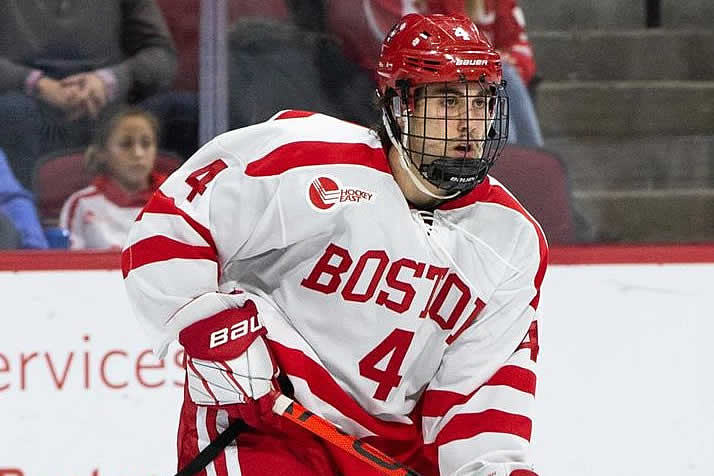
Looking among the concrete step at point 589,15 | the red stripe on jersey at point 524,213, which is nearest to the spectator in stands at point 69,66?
the concrete step at point 589,15

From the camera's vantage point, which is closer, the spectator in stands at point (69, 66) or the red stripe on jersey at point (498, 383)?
the red stripe on jersey at point (498, 383)

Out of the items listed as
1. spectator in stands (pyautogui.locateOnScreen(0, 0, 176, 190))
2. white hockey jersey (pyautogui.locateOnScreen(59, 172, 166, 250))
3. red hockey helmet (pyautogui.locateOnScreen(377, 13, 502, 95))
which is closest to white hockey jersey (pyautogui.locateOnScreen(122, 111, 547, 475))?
red hockey helmet (pyautogui.locateOnScreen(377, 13, 502, 95))

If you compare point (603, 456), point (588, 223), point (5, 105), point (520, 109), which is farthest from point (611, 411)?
point (5, 105)

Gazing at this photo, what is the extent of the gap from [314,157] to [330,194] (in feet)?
0.20

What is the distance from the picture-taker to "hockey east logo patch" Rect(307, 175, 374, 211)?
1.87 meters

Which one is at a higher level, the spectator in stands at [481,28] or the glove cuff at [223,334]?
the spectator in stands at [481,28]

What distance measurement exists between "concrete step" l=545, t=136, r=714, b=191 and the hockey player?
1.11 meters

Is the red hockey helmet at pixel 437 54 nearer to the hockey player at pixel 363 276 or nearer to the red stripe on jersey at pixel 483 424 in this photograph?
the hockey player at pixel 363 276

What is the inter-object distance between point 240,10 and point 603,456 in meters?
1.25

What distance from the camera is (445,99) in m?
1.87

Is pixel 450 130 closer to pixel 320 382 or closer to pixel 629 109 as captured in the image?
pixel 320 382

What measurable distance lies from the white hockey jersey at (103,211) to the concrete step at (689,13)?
1.24 metres

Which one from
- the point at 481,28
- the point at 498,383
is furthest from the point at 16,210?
the point at 498,383

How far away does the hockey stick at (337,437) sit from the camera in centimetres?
190
